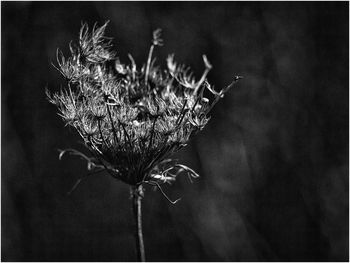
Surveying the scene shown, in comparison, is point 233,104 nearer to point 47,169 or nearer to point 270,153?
point 270,153

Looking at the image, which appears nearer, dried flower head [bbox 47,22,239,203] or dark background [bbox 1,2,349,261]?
dried flower head [bbox 47,22,239,203]

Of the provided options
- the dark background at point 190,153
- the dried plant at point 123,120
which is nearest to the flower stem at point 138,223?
the dried plant at point 123,120

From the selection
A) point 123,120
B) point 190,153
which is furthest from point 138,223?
point 190,153

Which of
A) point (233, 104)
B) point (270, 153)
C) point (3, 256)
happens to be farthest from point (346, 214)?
point (3, 256)

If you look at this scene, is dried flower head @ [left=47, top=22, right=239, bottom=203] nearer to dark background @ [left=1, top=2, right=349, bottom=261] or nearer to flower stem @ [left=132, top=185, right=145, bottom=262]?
flower stem @ [left=132, top=185, right=145, bottom=262]

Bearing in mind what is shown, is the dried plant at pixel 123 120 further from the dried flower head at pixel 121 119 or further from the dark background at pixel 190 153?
the dark background at pixel 190 153

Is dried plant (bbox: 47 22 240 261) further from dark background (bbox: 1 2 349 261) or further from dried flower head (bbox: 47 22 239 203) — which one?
dark background (bbox: 1 2 349 261)

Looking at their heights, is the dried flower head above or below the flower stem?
above

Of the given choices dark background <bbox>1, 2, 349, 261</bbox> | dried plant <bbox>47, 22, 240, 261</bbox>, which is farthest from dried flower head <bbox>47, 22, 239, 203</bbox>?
dark background <bbox>1, 2, 349, 261</bbox>

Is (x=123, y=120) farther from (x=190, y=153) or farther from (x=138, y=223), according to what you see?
(x=190, y=153)
